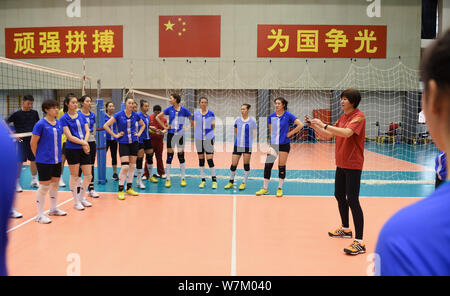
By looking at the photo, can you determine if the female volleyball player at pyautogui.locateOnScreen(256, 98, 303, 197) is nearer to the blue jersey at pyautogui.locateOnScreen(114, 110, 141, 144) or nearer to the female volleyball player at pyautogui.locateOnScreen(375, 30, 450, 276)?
the blue jersey at pyautogui.locateOnScreen(114, 110, 141, 144)

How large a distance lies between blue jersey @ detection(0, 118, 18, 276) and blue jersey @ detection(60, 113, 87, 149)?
4.81 metres

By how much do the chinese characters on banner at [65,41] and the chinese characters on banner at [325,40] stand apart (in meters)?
8.22

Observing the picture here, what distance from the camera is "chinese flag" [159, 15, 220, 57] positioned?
58.7ft

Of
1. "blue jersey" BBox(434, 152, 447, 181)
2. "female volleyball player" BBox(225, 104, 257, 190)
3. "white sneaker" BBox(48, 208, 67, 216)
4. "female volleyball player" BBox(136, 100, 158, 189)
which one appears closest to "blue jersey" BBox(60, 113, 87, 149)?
"white sneaker" BBox(48, 208, 67, 216)

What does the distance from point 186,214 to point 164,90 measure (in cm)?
1496

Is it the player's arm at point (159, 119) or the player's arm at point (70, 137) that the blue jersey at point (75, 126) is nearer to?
the player's arm at point (70, 137)

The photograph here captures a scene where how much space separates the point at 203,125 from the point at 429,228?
7.01m

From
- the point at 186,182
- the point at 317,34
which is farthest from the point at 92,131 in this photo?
the point at 317,34

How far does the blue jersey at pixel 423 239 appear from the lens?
0.58 metres

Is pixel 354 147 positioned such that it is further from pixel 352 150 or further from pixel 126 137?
pixel 126 137

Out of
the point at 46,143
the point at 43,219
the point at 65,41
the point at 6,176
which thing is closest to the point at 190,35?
the point at 65,41

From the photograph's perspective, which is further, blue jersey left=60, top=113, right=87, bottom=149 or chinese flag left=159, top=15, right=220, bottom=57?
chinese flag left=159, top=15, right=220, bottom=57

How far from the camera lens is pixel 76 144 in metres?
5.41

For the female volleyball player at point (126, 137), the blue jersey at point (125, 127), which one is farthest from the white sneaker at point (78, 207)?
the blue jersey at point (125, 127)
